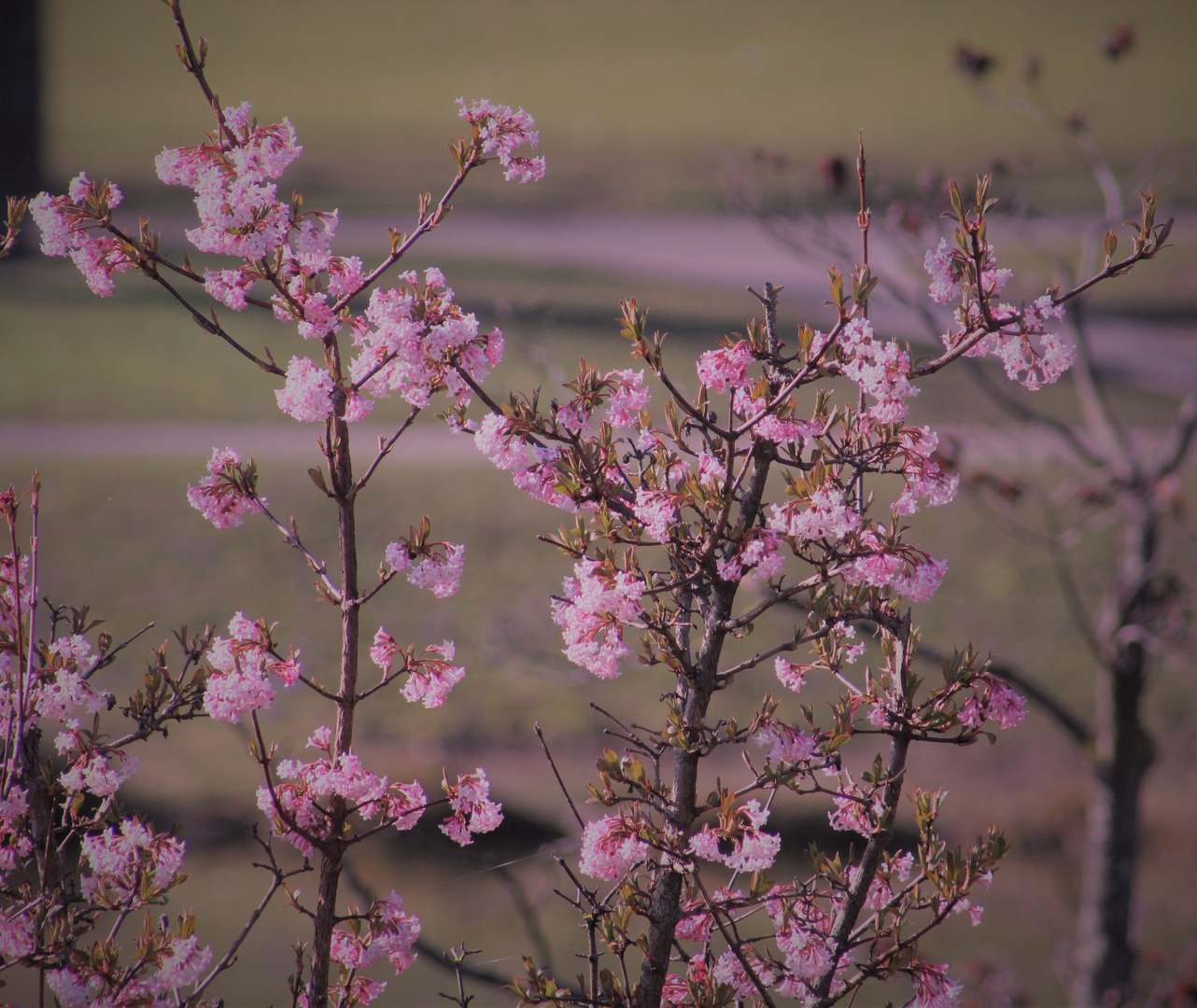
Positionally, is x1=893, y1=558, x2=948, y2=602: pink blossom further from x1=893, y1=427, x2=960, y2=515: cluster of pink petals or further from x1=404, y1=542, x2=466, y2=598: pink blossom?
x1=404, y1=542, x2=466, y2=598: pink blossom

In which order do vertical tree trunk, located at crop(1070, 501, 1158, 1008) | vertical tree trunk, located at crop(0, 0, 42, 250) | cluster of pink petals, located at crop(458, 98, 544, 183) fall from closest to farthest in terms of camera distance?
cluster of pink petals, located at crop(458, 98, 544, 183) < vertical tree trunk, located at crop(1070, 501, 1158, 1008) < vertical tree trunk, located at crop(0, 0, 42, 250)

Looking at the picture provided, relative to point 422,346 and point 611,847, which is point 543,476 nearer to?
point 422,346

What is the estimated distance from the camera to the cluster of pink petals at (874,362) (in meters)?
0.72

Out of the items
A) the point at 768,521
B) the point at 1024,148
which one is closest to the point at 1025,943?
the point at 768,521

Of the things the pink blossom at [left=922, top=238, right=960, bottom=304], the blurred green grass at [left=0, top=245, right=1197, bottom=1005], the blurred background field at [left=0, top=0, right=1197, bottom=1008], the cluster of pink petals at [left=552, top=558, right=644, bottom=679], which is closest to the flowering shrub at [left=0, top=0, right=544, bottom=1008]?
the cluster of pink petals at [left=552, top=558, right=644, bottom=679]

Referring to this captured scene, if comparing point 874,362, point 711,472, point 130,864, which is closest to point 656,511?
point 711,472

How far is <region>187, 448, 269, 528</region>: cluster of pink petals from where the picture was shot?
822mm

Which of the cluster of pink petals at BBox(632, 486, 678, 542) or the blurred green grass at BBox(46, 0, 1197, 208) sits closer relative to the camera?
the cluster of pink petals at BBox(632, 486, 678, 542)

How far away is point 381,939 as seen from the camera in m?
0.85

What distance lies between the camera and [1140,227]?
708 mm

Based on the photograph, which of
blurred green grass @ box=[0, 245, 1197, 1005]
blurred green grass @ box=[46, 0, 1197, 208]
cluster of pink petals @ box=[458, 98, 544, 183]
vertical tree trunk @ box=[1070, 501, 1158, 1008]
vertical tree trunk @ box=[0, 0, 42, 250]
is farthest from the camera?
blurred green grass @ box=[46, 0, 1197, 208]

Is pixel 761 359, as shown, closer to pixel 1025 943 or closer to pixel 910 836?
pixel 910 836

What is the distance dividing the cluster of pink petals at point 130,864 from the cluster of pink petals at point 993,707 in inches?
25.6

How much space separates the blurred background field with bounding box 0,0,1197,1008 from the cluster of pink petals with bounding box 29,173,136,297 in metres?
1.48
